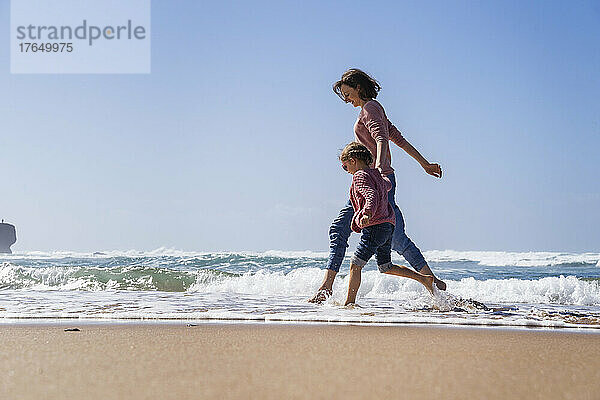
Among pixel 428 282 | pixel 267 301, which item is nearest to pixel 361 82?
pixel 428 282

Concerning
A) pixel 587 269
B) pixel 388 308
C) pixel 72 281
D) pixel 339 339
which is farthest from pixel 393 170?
pixel 587 269

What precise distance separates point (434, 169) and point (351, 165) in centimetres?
67

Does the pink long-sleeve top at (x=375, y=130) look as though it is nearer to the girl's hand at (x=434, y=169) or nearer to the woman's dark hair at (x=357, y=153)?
the woman's dark hair at (x=357, y=153)

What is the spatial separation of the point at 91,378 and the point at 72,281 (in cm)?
644

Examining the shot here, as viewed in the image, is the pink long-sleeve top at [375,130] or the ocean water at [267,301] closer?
the ocean water at [267,301]

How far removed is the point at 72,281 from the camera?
796 cm

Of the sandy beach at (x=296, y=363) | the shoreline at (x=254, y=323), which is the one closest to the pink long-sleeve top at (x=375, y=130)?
the shoreline at (x=254, y=323)

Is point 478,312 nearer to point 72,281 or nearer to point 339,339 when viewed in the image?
point 339,339

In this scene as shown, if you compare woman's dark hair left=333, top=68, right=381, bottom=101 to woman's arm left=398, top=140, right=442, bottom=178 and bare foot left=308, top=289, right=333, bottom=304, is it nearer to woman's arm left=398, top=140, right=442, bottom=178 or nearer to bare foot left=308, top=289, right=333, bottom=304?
woman's arm left=398, top=140, right=442, bottom=178

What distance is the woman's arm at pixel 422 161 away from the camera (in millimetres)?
4225

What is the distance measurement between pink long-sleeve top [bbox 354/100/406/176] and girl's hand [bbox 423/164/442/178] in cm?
23

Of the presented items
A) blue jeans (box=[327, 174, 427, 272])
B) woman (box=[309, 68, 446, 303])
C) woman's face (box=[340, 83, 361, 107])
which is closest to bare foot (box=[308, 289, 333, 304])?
woman (box=[309, 68, 446, 303])

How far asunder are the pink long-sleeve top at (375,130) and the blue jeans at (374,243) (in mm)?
349

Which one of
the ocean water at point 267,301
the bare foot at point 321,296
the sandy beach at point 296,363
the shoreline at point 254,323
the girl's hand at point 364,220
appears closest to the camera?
the sandy beach at point 296,363
